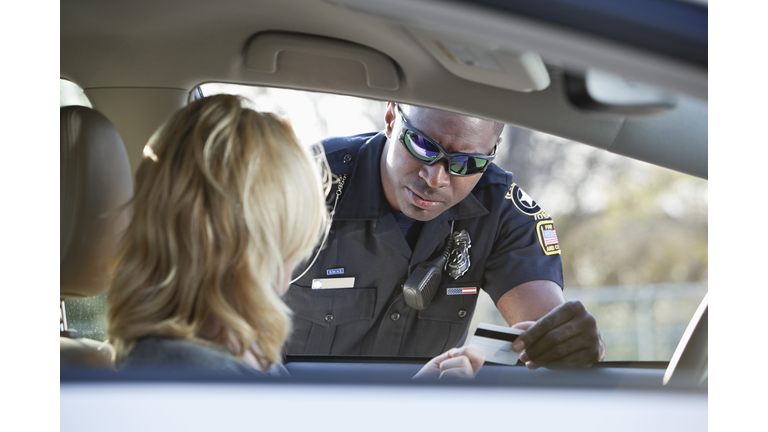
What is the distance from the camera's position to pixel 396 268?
98.8 inches

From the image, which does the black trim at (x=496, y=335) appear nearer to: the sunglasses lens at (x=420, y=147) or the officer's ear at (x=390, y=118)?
the sunglasses lens at (x=420, y=147)

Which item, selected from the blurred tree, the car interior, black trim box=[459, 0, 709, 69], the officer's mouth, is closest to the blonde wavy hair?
the car interior

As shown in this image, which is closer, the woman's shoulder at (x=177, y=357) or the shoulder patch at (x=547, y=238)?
the woman's shoulder at (x=177, y=357)

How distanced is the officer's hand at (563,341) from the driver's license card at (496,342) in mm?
26

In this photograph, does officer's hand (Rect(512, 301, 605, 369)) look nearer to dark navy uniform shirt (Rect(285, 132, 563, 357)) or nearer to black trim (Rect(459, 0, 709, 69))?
dark navy uniform shirt (Rect(285, 132, 563, 357))

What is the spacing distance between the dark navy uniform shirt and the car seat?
1109 mm

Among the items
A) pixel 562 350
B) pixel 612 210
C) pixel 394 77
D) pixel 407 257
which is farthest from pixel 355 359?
pixel 612 210

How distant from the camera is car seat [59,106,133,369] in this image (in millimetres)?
1302

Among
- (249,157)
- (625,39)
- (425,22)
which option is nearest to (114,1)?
(249,157)

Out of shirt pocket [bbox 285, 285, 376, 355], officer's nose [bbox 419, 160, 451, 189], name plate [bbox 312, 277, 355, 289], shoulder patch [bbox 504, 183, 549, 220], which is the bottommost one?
shirt pocket [bbox 285, 285, 376, 355]

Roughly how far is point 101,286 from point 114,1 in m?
0.68

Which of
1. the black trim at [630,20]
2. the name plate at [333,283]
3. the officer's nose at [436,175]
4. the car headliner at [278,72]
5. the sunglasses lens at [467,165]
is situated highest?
the black trim at [630,20]

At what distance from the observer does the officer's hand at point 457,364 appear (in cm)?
168

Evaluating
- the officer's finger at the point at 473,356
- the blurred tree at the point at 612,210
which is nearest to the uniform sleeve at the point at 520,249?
the officer's finger at the point at 473,356
